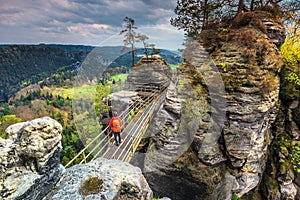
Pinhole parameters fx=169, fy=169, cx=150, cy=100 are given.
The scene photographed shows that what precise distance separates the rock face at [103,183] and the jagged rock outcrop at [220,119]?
15.5 feet

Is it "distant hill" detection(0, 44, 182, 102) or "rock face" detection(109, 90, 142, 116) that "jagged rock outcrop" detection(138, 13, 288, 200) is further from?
"distant hill" detection(0, 44, 182, 102)

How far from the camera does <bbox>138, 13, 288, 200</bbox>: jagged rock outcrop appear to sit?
591 centimetres

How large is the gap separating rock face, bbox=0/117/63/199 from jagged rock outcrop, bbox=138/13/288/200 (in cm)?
554

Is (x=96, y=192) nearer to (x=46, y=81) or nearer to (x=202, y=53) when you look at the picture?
(x=202, y=53)

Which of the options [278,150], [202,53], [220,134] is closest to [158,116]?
[220,134]

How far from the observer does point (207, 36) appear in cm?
721

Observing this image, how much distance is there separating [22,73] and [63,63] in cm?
1437

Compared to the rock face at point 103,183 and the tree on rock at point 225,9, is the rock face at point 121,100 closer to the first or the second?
the tree on rock at point 225,9

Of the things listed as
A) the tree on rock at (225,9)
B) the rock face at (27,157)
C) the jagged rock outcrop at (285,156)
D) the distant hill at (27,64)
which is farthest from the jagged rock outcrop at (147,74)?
the distant hill at (27,64)

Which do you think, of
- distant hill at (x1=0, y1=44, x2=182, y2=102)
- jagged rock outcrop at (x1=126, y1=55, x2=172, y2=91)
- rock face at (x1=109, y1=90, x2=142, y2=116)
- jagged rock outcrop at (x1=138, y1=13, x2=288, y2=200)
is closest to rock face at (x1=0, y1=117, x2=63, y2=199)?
jagged rock outcrop at (x1=138, y1=13, x2=288, y2=200)

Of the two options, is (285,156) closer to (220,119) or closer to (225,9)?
(220,119)

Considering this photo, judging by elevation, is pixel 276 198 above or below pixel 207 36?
below

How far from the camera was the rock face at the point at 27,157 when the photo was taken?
1.68 meters

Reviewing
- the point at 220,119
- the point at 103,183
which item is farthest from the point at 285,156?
the point at 103,183
